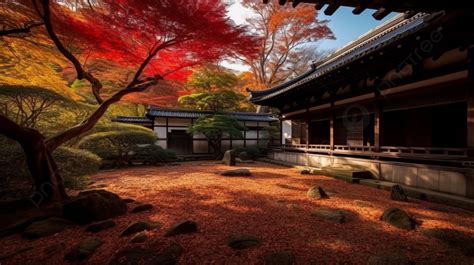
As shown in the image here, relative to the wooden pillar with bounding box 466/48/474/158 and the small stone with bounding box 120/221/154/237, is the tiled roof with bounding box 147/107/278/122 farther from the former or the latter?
the small stone with bounding box 120/221/154/237

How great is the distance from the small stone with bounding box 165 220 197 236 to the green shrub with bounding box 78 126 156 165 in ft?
29.9

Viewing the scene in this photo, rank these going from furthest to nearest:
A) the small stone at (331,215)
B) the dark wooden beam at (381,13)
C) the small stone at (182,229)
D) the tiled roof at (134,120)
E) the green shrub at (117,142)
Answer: the tiled roof at (134,120)
the green shrub at (117,142)
the small stone at (331,215)
the small stone at (182,229)
the dark wooden beam at (381,13)

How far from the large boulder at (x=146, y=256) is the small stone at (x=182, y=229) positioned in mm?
405

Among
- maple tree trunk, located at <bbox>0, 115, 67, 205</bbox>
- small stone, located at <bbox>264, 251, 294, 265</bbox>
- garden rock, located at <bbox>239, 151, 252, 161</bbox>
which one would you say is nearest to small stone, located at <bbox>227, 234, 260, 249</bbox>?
small stone, located at <bbox>264, 251, 294, 265</bbox>

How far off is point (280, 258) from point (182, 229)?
1639 millimetres

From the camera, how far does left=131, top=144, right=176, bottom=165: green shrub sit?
40.6 ft

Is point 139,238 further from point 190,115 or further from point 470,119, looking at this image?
point 190,115

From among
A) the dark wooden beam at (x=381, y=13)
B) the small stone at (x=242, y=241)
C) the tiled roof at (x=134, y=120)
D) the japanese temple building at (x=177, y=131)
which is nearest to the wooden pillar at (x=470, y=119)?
the dark wooden beam at (x=381, y=13)

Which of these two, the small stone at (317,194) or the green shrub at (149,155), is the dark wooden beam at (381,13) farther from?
the green shrub at (149,155)

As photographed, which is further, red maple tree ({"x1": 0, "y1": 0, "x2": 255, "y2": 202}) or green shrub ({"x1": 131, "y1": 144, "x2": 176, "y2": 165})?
green shrub ({"x1": 131, "y1": 144, "x2": 176, "y2": 165})

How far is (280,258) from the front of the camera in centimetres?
250

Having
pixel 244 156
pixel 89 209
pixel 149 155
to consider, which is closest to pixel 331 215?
pixel 89 209

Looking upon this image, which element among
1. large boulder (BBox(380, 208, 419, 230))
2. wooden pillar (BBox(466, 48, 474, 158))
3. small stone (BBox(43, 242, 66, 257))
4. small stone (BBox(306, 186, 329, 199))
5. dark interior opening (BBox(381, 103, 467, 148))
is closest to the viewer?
small stone (BBox(43, 242, 66, 257))

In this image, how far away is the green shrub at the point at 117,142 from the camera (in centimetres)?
1033
